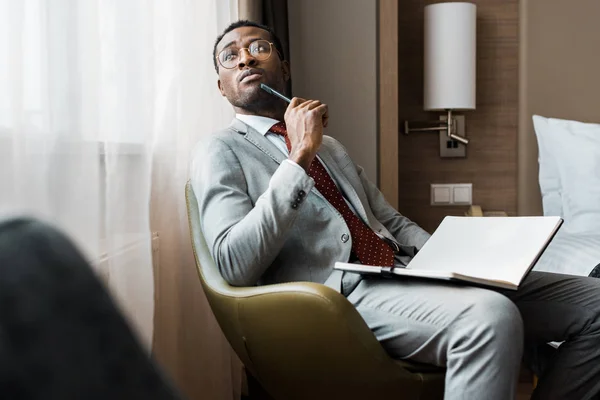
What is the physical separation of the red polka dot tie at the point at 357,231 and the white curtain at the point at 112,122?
34cm

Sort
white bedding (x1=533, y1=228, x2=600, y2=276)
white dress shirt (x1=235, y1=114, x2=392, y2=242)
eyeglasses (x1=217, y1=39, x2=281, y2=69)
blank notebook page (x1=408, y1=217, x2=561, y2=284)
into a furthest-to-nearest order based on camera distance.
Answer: white bedding (x1=533, y1=228, x2=600, y2=276), eyeglasses (x1=217, y1=39, x2=281, y2=69), white dress shirt (x1=235, y1=114, x2=392, y2=242), blank notebook page (x1=408, y1=217, x2=561, y2=284)

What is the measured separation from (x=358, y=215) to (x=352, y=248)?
0.12 metres

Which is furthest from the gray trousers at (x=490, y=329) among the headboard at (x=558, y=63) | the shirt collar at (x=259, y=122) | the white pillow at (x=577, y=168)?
the headboard at (x=558, y=63)

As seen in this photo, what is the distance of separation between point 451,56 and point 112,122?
1.58 m

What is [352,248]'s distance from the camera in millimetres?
1628

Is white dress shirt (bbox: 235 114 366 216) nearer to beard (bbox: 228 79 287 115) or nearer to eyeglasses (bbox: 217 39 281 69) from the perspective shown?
beard (bbox: 228 79 287 115)

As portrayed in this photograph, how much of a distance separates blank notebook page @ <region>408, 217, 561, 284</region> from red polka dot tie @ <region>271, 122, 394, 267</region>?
0.35 feet

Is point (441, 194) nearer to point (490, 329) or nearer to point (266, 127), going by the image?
point (266, 127)

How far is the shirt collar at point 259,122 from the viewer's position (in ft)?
5.74

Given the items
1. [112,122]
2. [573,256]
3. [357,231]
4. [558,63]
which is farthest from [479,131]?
[112,122]

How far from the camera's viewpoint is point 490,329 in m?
1.26

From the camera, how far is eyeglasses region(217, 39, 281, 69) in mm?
1847

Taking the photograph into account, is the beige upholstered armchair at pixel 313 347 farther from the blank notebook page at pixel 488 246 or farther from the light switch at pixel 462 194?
the light switch at pixel 462 194

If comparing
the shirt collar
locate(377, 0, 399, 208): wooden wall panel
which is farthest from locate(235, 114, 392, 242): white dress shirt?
locate(377, 0, 399, 208): wooden wall panel
